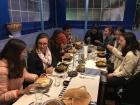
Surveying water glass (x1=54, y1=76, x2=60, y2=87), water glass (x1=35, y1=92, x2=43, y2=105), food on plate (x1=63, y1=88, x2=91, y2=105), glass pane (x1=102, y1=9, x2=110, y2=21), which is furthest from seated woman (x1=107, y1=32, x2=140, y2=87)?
glass pane (x1=102, y1=9, x2=110, y2=21)

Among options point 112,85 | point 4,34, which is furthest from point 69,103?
point 4,34

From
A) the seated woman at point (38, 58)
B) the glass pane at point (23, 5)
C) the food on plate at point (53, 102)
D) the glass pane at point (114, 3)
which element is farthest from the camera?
the glass pane at point (114, 3)

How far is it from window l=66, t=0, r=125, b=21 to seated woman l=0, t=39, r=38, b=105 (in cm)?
432

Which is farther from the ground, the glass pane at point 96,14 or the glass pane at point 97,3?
the glass pane at point 97,3

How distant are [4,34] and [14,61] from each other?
67.0 inches

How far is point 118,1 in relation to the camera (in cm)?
553

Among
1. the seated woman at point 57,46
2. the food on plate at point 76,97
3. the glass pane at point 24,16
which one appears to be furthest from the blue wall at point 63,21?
the food on plate at point 76,97

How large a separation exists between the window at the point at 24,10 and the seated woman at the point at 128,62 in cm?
229

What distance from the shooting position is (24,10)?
4105 millimetres

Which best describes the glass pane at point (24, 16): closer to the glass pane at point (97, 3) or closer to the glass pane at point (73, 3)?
the glass pane at point (73, 3)

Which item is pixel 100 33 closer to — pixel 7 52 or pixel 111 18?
pixel 111 18

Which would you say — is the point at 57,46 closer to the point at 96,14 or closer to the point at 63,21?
the point at 63,21

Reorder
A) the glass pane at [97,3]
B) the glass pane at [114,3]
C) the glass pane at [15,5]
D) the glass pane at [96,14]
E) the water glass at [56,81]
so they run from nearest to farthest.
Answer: the water glass at [56,81] < the glass pane at [15,5] < the glass pane at [114,3] < the glass pane at [97,3] < the glass pane at [96,14]

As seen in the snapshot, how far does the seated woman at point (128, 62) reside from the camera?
242cm
